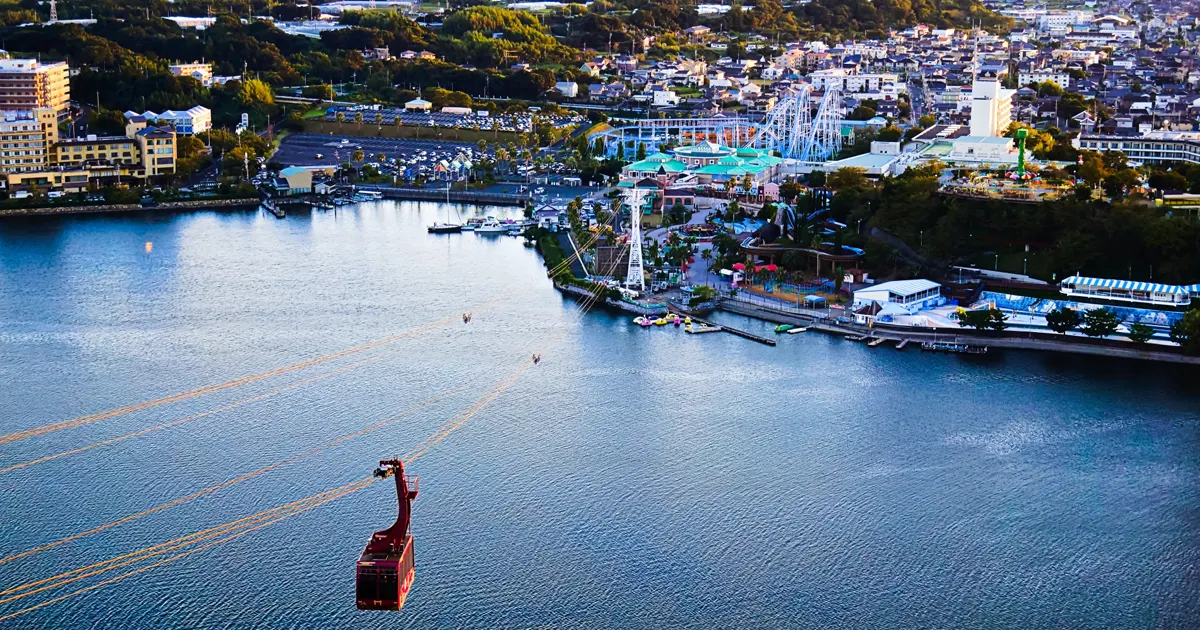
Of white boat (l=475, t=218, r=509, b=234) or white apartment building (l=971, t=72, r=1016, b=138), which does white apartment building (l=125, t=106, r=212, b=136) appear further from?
white apartment building (l=971, t=72, r=1016, b=138)

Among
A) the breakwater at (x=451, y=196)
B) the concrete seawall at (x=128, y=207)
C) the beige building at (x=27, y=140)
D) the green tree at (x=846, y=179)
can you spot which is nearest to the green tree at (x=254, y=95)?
the beige building at (x=27, y=140)

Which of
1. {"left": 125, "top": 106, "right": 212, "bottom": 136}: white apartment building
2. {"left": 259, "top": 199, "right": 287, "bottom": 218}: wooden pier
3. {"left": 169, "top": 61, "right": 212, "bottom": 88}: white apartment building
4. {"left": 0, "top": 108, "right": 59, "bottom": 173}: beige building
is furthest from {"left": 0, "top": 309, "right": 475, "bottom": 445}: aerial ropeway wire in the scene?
{"left": 169, "top": 61, "right": 212, "bottom": 88}: white apartment building

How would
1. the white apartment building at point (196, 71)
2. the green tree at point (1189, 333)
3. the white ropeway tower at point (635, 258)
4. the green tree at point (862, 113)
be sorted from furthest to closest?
1. the white apartment building at point (196, 71)
2. the green tree at point (862, 113)
3. the white ropeway tower at point (635, 258)
4. the green tree at point (1189, 333)

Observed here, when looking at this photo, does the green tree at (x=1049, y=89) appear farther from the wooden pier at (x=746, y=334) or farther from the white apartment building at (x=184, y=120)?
the wooden pier at (x=746, y=334)

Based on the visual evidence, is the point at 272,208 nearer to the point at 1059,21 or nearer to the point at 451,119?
the point at 451,119

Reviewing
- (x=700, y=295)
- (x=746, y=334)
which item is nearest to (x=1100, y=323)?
(x=746, y=334)

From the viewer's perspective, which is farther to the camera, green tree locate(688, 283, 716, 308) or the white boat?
the white boat
